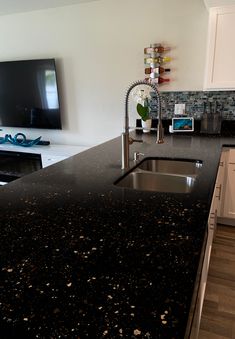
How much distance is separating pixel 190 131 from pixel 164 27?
1.17 m

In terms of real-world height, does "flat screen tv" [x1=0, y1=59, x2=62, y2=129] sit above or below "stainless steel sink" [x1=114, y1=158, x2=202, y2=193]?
above

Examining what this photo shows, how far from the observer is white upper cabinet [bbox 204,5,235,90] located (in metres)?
2.24

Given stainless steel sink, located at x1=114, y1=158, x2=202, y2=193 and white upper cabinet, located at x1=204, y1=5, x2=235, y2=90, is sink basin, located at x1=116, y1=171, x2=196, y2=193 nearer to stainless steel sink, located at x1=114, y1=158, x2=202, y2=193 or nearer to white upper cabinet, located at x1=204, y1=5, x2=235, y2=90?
stainless steel sink, located at x1=114, y1=158, x2=202, y2=193

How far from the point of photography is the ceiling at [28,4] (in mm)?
2889

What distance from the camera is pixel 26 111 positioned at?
3574mm

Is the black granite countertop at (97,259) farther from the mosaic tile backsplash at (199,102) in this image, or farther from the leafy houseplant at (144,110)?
the mosaic tile backsplash at (199,102)

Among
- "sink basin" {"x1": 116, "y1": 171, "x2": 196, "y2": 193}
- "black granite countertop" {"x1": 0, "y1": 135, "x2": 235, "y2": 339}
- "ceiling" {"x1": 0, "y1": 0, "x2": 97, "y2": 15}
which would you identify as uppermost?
"ceiling" {"x1": 0, "y1": 0, "x2": 97, "y2": 15}

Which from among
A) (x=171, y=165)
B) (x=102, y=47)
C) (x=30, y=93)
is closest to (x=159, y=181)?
(x=171, y=165)

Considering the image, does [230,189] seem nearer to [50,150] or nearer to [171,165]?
[171,165]

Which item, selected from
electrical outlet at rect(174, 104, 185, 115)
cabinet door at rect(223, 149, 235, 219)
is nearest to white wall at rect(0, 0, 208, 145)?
electrical outlet at rect(174, 104, 185, 115)

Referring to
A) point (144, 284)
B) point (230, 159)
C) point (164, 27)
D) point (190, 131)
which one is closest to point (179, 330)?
point (144, 284)

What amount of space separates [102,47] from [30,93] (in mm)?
1194

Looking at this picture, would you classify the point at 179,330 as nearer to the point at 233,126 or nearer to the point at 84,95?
the point at 233,126

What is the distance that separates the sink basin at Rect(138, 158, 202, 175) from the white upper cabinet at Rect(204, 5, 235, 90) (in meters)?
1.15
